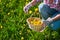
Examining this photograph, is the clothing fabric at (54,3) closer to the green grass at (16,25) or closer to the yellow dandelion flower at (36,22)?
the yellow dandelion flower at (36,22)

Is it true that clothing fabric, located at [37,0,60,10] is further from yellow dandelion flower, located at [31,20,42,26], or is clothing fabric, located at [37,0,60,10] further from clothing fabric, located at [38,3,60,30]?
yellow dandelion flower, located at [31,20,42,26]

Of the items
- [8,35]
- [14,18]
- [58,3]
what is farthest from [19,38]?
[58,3]

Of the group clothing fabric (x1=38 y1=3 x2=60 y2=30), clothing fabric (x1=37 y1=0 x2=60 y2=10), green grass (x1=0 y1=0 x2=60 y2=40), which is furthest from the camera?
green grass (x1=0 y1=0 x2=60 y2=40)

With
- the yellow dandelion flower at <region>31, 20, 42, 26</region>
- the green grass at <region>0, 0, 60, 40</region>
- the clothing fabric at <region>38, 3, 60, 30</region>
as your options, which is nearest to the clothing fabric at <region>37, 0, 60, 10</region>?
the clothing fabric at <region>38, 3, 60, 30</region>

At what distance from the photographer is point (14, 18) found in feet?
14.3

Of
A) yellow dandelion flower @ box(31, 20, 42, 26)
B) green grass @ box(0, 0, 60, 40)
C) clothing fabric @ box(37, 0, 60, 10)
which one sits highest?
clothing fabric @ box(37, 0, 60, 10)

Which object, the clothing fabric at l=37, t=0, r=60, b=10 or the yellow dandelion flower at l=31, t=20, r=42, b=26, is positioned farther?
the yellow dandelion flower at l=31, t=20, r=42, b=26

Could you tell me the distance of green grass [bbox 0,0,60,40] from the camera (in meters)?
3.88

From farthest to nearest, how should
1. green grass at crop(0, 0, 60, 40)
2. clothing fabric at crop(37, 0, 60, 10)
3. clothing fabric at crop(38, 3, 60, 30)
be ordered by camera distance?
green grass at crop(0, 0, 60, 40) → clothing fabric at crop(38, 3, 60, 30) → clothing fabric at crop(37, 0, 60, 10)

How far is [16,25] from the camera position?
4215 mm

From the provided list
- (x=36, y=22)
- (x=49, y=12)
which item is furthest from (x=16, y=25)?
(x=49, y=12)

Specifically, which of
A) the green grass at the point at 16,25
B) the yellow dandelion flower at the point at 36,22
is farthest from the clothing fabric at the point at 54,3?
the green grass at the point at 16,25

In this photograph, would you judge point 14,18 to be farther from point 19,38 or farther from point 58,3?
point 58,3

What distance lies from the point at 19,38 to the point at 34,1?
73cm
